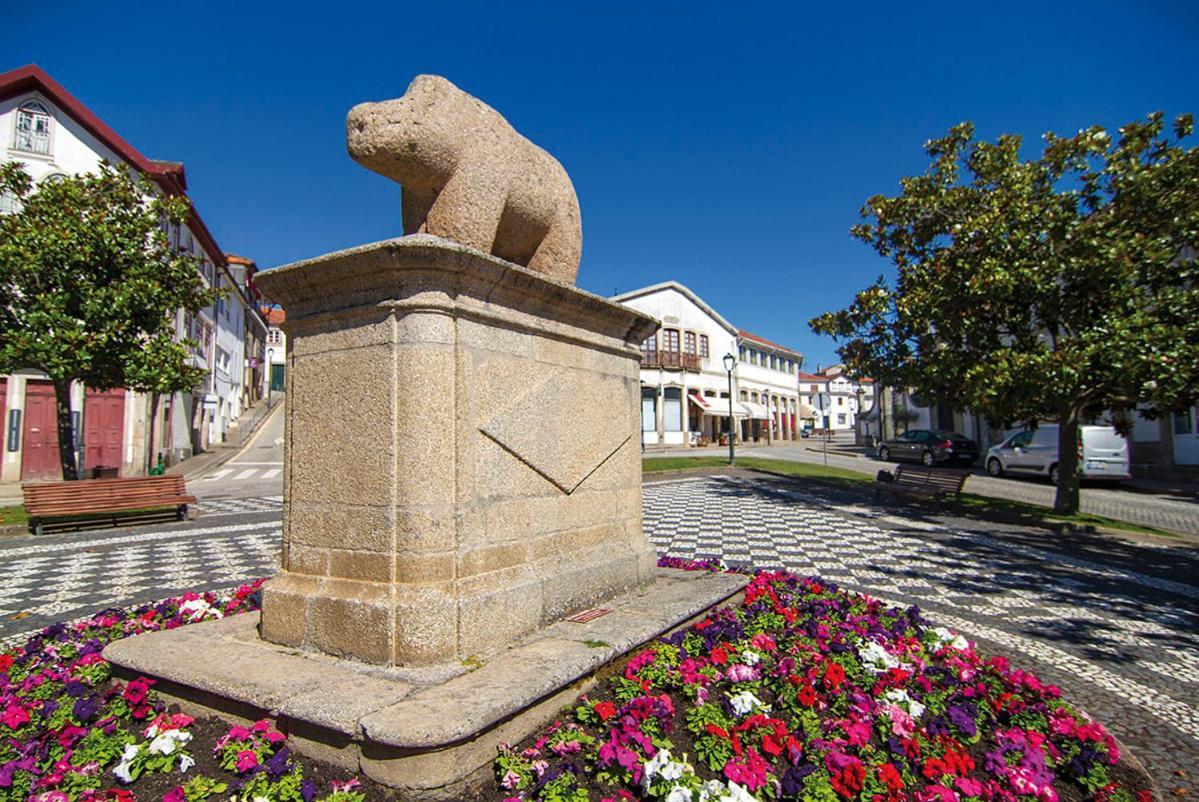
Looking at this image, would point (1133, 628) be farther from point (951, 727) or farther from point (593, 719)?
point (593, 719)

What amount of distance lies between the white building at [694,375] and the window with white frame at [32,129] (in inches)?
992

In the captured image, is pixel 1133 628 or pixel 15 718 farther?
pixel 1133 628

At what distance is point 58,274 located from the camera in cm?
1084

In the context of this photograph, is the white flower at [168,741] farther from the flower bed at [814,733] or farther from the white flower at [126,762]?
the flower bed at [814,733]

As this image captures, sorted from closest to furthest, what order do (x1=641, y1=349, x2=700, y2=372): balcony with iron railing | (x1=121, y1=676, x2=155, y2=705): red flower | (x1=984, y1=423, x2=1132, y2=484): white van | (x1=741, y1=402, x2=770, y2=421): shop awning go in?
(x1=121, y1=676, x2=155, y2=705): red flower
(x1=984, y1=423, x2=1132, y2=484): white van
(x1=641, y1=349, x2=700, y2=372): balcony with iron railing
(x1=741, y1=402, x2=770, y2=421): shop awning

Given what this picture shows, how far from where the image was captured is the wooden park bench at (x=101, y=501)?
9625mm

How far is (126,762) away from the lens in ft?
7.84

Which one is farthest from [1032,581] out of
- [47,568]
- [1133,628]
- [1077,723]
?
[47,568]

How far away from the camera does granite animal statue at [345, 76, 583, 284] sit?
3285 millimetres

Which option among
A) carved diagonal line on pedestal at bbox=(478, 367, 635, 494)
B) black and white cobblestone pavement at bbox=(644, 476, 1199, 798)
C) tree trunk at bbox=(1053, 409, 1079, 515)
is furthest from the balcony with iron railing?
carved diagonal line on pedestal at bbox=(478, 367, 635, 494)

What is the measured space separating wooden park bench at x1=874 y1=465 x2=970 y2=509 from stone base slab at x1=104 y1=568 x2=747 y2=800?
1075 cm

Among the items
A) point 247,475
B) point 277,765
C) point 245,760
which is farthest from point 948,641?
point 247,475

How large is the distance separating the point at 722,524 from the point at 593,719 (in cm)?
838

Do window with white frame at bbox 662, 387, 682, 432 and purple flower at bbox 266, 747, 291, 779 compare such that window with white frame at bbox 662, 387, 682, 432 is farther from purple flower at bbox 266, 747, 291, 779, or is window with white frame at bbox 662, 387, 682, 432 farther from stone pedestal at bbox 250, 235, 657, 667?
purple flower at bbox 266, 747, 291, 779
